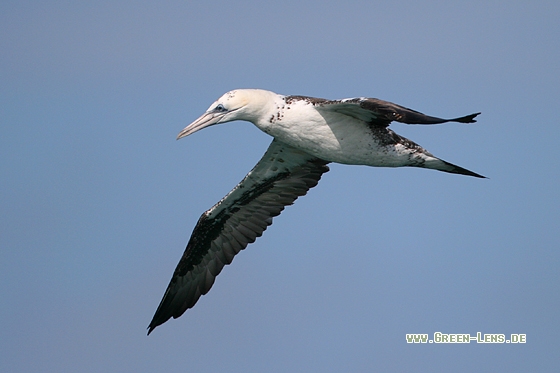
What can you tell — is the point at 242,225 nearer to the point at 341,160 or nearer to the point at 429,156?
the point at 341,160

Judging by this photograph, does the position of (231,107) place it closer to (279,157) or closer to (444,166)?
(279,157)

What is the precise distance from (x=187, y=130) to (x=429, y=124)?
162 inches

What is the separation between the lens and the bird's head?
552 inches

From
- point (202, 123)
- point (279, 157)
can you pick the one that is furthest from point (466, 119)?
point (279, 157)

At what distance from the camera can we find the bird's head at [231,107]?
14023 mm

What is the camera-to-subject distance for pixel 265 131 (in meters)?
Result: 14.4

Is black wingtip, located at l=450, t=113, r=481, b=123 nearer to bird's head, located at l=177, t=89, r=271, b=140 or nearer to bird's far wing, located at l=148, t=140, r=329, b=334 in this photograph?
bird's head, located at l=177, t=89, r=271, b=140

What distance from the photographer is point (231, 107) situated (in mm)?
14055

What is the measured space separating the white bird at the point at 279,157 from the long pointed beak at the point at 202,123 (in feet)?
0.04

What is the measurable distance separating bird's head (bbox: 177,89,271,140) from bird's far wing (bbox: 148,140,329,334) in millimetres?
2770

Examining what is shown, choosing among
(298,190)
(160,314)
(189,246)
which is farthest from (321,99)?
(160,314)

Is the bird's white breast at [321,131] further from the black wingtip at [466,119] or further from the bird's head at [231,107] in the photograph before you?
the black wingtip at [466,119]

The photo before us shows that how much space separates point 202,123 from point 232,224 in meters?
3.86

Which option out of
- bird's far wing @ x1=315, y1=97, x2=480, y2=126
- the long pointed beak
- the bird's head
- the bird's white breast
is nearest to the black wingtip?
bird's far wing @ x1=315, y1=97, x2=480, y2=126
